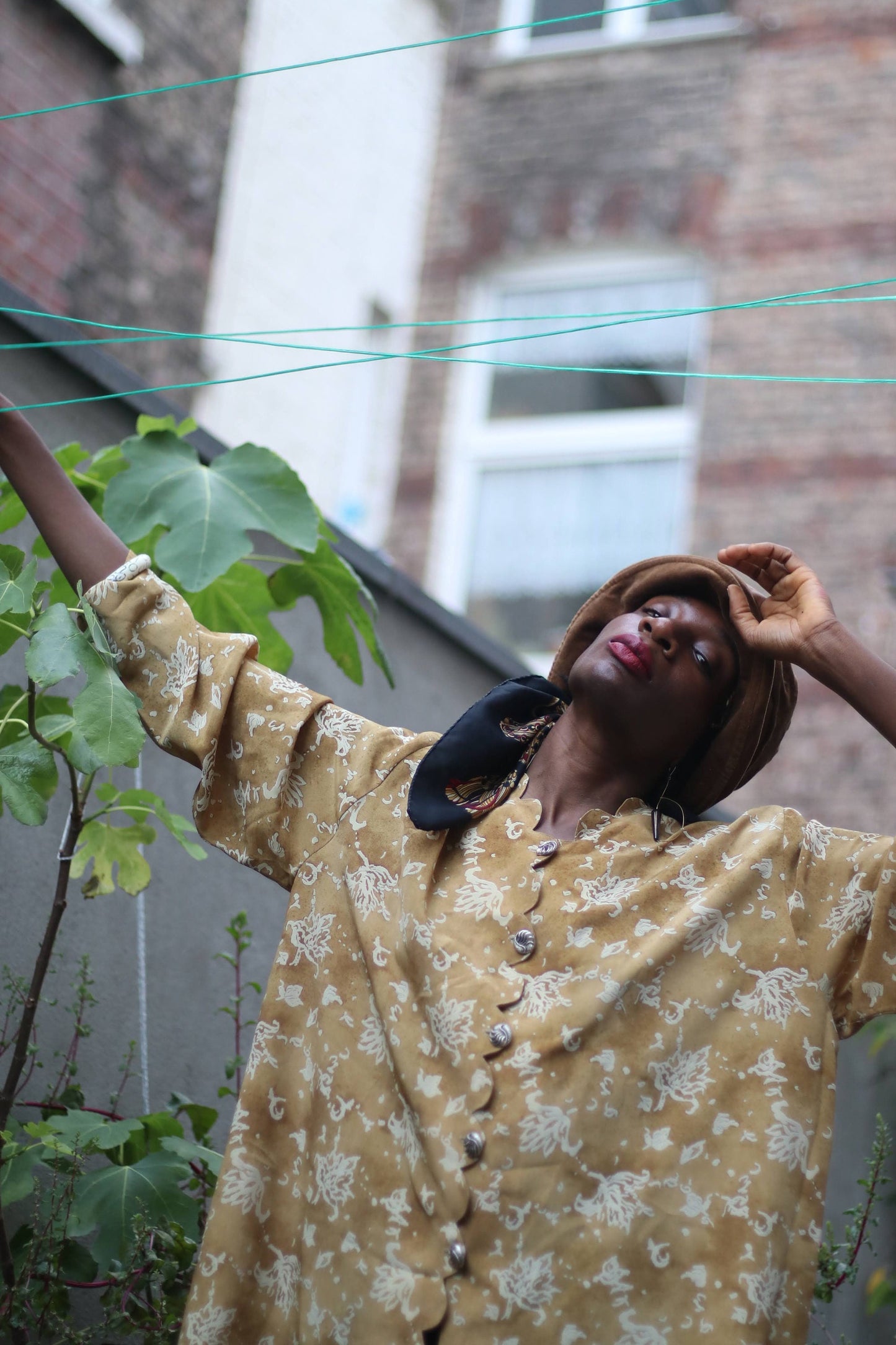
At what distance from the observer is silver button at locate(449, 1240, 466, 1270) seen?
1915 millimetres

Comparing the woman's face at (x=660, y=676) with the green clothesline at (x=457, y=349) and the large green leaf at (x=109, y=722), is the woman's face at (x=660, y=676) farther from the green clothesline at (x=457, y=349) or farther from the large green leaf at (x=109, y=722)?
the large green leaf at (x=109, y=722)

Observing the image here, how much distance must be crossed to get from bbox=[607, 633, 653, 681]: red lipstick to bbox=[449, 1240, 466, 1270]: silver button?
821 millimetres

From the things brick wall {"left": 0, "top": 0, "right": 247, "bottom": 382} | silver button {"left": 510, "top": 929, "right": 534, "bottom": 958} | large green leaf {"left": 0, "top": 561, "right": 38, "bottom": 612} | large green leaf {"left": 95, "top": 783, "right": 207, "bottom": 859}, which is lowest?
Result: silver button {"left": 510, "top": 929, "right": 534, "bottom": 958}

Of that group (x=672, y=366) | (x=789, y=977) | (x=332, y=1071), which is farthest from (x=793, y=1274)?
(x=672, y=366)

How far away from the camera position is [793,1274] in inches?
79.2

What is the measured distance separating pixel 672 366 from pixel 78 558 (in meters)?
6.19

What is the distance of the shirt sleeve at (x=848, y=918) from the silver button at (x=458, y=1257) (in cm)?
58

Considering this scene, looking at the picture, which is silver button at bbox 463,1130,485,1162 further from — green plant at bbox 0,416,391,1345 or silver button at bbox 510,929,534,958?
green plant at bbox 0,416,391,1345

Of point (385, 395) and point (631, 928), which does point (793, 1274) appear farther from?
point (385, 395)

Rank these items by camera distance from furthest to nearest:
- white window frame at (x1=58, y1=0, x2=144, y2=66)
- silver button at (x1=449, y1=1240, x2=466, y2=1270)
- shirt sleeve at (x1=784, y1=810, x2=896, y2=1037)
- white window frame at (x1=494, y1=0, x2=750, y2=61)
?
white window frame at (x1=494, y1=0, x2=750, y2=61), white window frame at (x1=58, y1=0, x2=144, y2=66), shirt sleeve at (x1=784, y1=810, x2=896, y2=1037), silver button at (x1=449, y1=1240, x2=466, y2=1270)

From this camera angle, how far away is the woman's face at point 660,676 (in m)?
2.30

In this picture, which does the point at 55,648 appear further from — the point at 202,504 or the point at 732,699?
the point at 732,699

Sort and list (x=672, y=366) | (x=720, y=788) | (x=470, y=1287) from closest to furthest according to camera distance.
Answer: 1. (x=470, y=1287)
2. (x=720, y=788)
3. (x=672, y=366)

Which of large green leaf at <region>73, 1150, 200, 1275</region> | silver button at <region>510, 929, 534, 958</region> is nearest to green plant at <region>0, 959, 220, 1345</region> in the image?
large green leaf at <region>73, 1150, 200, 1275</region>
